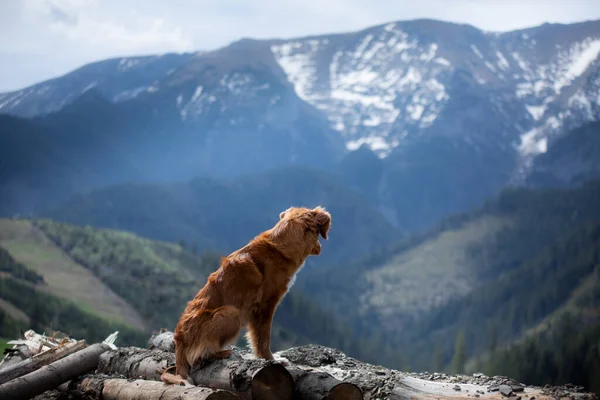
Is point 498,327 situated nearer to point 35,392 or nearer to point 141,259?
point 141,259

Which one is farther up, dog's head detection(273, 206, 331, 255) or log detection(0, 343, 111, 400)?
dog's head detection(273, 206, 331, 255)

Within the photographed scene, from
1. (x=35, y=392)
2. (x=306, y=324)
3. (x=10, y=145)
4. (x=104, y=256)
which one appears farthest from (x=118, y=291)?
(x=35, y=392)

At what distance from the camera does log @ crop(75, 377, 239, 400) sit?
312 inches

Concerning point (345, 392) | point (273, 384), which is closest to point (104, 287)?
point (273, 384)

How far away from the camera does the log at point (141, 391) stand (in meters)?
7.92

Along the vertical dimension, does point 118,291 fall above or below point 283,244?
below

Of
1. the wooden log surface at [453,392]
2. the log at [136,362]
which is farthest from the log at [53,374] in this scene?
the wooden log surface at [453,392]

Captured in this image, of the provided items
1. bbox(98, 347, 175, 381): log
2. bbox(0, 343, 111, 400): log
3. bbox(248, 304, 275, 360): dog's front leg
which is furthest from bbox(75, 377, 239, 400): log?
bbox(248, 304, 275, 360): dog's front leg

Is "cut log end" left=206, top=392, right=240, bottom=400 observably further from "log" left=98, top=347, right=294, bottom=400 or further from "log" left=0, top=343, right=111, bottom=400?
"log" left=0, top=343, right=111, bottom=400

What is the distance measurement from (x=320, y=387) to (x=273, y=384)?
624mm

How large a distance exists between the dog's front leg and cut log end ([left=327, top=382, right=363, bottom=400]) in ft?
7.01

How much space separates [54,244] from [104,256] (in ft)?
32.9

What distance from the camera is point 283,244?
10258mm

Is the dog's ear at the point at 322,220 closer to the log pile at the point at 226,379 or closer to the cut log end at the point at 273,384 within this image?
the log pile at the point at 226,379
